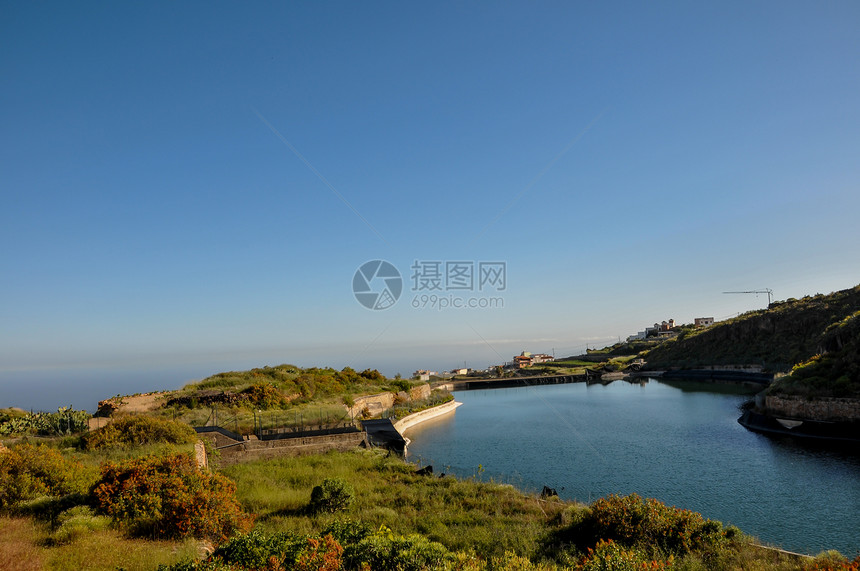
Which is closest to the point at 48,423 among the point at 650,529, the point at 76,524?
the point at 76,524

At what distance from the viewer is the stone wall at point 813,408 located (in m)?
28.6

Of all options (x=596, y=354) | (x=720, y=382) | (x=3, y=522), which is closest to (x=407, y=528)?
(x=3, y=522)

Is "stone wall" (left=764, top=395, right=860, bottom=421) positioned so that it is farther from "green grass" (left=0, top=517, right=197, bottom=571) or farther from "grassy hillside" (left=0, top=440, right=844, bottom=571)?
"green grass" (left=0, top=517, right=197, bottom=571)

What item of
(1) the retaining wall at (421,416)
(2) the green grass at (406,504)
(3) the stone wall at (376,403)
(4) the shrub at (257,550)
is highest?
(4) the shrub at (257,550)

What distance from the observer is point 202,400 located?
32.5 metres

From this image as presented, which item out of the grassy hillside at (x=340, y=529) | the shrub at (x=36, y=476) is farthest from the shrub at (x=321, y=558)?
the shrub at (x=36, y=476)

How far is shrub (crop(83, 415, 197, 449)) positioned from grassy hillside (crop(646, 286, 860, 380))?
77014mm

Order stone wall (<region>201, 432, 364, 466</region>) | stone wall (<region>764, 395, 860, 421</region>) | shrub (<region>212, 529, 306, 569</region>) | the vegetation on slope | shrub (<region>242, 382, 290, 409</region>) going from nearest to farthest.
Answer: shrub (<region>212, 529, 306, 569</region>), stone wall (<region>201, 432, 364, 466</region>), stone wall (<region>764, 395, 860, 421</region>), the vegetation on slope, shrub (<region>242, 382, 290, 409</region>)

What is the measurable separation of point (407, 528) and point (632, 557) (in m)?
6.45

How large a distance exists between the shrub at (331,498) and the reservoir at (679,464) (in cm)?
887

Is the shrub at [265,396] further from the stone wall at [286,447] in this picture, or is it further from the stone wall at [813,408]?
the stone wall at [813,408]

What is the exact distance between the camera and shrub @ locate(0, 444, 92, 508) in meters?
11.6

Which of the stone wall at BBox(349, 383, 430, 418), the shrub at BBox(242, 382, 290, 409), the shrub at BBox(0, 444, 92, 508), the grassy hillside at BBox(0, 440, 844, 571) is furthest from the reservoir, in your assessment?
the shrub at BBox(0, 444, 92, 508)

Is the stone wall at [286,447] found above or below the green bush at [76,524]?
below
